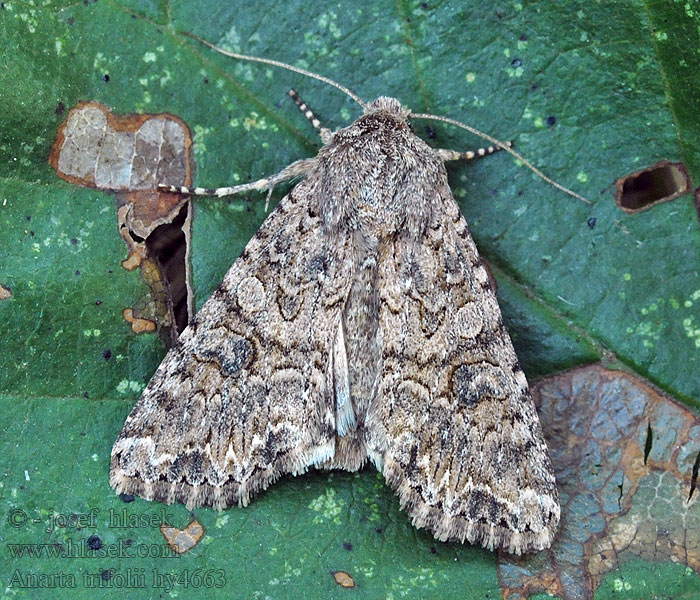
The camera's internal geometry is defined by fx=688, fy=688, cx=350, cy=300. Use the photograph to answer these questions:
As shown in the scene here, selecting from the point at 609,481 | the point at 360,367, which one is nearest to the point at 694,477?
the point at 609,481

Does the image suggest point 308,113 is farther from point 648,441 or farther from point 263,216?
point 648,441

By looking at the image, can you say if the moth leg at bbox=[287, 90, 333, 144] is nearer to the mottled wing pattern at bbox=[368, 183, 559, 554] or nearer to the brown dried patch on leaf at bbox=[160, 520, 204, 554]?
the mottled wing pattern at bbox=[368, 183, 559, 554]

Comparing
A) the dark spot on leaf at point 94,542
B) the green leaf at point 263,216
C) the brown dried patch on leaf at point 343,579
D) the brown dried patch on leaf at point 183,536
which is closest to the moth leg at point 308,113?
the green leaf at point 263,216

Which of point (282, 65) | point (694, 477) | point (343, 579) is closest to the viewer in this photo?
point (343, 579)

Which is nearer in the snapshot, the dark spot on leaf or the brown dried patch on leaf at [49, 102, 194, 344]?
the dark spot on leaf

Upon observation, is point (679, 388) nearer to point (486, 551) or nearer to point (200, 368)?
point (486, 551)

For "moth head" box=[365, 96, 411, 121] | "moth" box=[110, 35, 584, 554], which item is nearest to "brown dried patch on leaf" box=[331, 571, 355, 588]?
"moth" box=[110, 35, 584, 554]

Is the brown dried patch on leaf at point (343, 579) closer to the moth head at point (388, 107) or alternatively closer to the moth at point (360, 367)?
the moth at point (360, 367)
